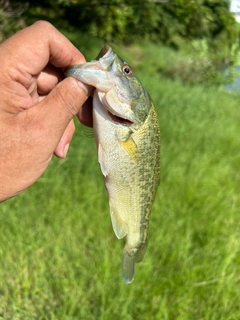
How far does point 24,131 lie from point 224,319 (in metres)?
1.83

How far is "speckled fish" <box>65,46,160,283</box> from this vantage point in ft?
5.35

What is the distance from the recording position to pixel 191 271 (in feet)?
9.21

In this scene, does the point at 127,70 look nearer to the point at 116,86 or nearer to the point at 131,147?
the point at 116,86

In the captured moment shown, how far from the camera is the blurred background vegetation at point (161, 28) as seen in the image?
7859 mm

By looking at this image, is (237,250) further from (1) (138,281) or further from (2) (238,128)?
(2) (238,128)

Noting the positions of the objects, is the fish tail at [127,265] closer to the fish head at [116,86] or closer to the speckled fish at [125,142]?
the speckled fish at [125,142]

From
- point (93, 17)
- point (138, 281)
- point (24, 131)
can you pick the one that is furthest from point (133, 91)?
point (93, 17)

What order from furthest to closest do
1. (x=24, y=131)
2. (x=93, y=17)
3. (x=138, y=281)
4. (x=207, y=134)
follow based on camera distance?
(x=93, y=17) → (x=207, y=134) → (x=138, y=281) → (x=24, y=131)

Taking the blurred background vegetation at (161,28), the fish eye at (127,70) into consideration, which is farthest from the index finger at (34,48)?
the blurred background vegetation at (161,28)

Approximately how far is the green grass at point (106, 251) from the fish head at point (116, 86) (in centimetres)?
143

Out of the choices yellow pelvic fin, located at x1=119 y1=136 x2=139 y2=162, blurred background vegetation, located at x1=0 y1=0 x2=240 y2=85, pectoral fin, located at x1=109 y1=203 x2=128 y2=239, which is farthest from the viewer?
blurred background vegetation, located at x1=0 y1=0 x2=240 y2=85

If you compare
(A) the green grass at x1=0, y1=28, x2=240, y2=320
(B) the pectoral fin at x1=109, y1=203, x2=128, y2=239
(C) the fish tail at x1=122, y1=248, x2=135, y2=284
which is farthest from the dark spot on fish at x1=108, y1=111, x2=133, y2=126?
(A) the green grass at x1=0, y1=28, x2=240, y2=320

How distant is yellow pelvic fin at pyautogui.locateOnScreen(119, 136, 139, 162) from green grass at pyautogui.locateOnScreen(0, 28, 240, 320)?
1265mm

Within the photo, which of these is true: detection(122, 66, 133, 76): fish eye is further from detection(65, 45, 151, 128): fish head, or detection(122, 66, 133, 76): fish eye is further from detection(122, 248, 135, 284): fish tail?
detection(122, 248, 135, 284): fish tail
